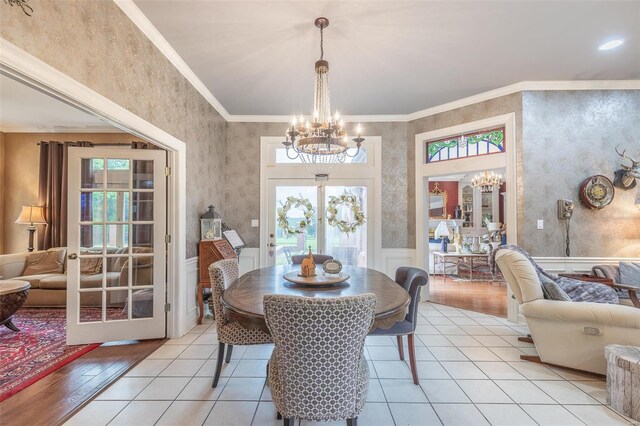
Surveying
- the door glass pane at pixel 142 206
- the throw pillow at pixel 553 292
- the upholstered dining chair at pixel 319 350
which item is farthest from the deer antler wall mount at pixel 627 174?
the door glass pane at pixel 142 206

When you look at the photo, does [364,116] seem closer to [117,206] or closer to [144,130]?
[144,130]

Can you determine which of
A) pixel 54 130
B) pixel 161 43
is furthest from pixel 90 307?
pixel 54 130

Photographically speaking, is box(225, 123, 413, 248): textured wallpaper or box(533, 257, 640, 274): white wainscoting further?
box(225, 123, 413, 248): textured wallpaper

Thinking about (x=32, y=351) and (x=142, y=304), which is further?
(x=142, y=304)

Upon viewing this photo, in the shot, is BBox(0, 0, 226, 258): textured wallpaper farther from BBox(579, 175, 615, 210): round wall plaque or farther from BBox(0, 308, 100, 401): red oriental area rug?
BBox(579, 175, 615, 210): round wall plaque

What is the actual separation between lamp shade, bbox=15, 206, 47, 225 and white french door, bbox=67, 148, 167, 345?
104 inches

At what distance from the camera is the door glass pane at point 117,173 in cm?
288

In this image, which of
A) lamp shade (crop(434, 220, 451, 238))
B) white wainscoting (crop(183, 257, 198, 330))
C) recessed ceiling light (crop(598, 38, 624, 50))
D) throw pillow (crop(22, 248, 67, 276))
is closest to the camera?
recessed ceiling light (crop(598, 38, 624, 50))

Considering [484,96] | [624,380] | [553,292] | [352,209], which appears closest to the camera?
[624,380]

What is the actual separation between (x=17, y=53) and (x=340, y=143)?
1976 mm

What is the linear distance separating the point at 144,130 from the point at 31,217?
3609mm

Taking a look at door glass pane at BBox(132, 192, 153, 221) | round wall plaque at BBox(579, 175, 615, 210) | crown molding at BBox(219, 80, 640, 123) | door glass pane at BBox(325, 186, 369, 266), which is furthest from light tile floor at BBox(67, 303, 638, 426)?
crown molding at BBox(219, 80, 640, 123)

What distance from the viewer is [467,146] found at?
166 inches

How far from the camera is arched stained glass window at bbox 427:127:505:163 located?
3.94m
